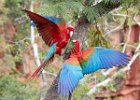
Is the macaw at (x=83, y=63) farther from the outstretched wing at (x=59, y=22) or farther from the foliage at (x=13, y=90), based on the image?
the foliage at (x=13, y=90)

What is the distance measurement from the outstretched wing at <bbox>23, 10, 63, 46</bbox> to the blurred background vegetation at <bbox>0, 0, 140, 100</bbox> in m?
0.05

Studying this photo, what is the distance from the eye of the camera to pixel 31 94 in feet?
9.18

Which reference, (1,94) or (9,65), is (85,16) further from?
(9,65)

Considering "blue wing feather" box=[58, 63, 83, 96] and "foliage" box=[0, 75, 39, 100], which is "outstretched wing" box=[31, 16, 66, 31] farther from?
"foliage" box=[0, 75, 39, 100]

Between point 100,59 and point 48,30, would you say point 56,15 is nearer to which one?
point 48,30

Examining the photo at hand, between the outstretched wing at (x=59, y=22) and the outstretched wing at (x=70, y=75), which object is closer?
the outstretched wing at (x=70, y=75)

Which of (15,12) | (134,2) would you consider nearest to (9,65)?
(15,12)

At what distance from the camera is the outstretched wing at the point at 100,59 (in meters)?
1.46

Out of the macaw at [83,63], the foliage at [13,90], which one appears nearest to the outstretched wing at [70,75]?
the macaw at [83,63]

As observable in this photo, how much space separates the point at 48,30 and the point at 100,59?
236mm

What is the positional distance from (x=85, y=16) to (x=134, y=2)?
0.19 meters

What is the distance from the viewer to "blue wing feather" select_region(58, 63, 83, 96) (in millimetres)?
1322

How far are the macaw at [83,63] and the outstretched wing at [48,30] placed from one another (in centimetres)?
11

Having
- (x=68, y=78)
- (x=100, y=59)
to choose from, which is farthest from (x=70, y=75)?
(x=100, y=59)
